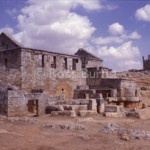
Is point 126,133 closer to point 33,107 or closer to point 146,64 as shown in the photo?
point 33,107

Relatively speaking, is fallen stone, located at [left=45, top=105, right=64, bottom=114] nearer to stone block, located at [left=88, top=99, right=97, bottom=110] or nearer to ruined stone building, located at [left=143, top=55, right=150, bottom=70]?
stone block, located at [left=88, top=99, right=97, bottom=110]

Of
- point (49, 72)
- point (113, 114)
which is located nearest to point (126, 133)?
point (113, 114)

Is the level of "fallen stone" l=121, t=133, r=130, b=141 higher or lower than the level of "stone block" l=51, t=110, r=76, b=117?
lower

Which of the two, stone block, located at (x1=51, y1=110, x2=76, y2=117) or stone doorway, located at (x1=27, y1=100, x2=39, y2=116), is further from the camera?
stone doorway, located at (x1=27, y1=100, x2=39, y2=116)

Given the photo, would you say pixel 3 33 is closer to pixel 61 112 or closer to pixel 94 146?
pixel 61 112

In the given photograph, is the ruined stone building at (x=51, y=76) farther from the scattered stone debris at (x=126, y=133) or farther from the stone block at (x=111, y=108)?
the scattered stone debris at (x=126, y=133)

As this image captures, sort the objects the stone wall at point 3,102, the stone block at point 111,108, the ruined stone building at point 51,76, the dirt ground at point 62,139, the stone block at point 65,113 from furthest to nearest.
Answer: the ruined stone building at point 51,76
the stone block at point 111,108
the stone wall at point 3,102
the stone block at point 65,113
the dirt ground at point 62,139

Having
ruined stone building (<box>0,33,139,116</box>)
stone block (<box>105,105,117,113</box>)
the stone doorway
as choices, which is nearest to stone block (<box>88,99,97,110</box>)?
stone block (<box>105,105,117,113</box>)

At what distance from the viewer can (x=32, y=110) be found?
66.6 feet

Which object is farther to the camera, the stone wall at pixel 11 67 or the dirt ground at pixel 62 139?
the stone wall at pixel 11 67

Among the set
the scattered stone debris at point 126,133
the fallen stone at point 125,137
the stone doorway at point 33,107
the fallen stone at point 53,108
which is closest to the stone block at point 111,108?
the fallen stone at point 53,108

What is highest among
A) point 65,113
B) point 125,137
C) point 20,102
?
point 20,102

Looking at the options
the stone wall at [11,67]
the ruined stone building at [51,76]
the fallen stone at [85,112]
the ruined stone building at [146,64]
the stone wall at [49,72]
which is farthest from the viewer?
the ruined stone building at [146,64]

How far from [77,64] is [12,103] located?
16.9 m
